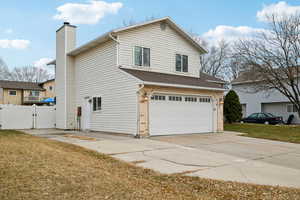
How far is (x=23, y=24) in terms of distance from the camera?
17891 millimetres

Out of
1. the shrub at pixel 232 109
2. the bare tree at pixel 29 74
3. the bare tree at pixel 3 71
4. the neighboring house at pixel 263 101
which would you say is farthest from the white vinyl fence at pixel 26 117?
the bare tree at pixel 29 74

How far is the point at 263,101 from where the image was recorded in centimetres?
3091

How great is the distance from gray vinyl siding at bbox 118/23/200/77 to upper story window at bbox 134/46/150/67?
0.20 m

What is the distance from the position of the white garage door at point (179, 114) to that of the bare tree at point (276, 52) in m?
8.65

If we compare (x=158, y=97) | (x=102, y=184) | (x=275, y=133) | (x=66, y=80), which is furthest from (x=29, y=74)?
(x=102, y=184)

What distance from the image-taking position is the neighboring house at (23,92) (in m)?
42.6

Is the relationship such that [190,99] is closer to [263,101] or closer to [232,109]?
[232,109]

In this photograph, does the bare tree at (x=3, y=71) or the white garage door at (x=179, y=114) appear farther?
the bare tree at (x=3, y=71)

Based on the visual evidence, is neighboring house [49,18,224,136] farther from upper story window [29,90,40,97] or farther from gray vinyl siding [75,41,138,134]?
upper story window [29,90,40,97]

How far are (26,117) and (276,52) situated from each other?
66.8 feet

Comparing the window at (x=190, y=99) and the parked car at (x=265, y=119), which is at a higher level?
the window at (x=190, y=99)

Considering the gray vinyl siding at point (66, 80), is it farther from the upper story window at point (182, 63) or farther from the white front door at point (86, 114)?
the upper story window at point (182, 63)

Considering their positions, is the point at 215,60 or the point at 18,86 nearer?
the point at 215,60

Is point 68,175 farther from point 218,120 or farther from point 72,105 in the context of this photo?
point 72,105
